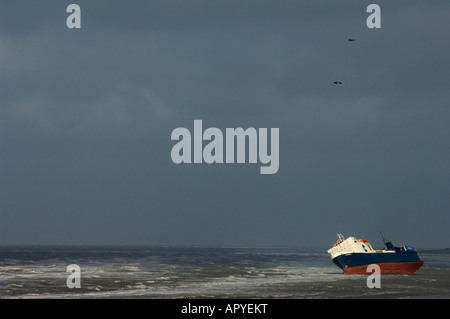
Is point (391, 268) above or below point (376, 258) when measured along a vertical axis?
below

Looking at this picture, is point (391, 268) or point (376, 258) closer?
point (391, 268)

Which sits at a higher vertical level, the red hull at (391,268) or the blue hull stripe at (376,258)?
the blue hull stripe at (376,258)

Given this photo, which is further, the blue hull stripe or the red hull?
the red hull

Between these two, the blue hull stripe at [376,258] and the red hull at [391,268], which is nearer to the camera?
the blue hull stripe at [376,258]

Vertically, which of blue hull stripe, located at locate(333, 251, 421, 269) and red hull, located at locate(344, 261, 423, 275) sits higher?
blue hull stripe, located at locate(333, 251, 421, 269)
